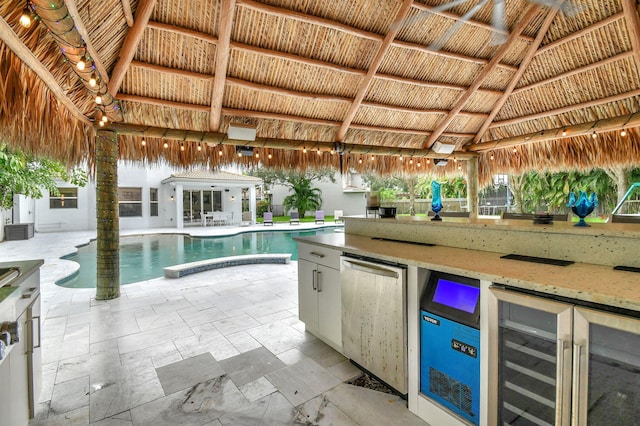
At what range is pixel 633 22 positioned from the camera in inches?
150

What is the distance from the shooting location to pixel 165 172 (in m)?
15.0

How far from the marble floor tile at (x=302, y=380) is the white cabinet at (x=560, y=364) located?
111 cm

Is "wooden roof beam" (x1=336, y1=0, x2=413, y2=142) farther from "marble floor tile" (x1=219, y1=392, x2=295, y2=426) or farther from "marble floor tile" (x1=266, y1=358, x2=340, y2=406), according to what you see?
"marble floor tile" (x1=219, y1=392, x2=295, y2=426)

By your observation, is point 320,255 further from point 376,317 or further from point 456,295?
point 456,295

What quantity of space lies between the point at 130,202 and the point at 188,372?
13.8 metres

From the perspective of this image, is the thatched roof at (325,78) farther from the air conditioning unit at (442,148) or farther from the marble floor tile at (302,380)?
the marble floor tile at (302,380)

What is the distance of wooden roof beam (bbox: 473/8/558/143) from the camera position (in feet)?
14.7

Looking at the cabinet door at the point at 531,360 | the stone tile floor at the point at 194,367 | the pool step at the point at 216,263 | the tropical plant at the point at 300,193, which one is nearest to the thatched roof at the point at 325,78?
the pool step at the point at 216,263

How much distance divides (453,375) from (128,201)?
15418mm

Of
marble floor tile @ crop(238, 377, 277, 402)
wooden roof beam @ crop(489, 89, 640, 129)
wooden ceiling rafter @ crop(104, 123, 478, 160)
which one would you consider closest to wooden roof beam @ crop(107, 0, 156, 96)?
wooden ceiling rafter @ crop(104, 123, 478, 160)

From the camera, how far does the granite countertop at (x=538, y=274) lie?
110cm

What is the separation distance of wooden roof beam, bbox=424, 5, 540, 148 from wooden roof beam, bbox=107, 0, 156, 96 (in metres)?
4.81

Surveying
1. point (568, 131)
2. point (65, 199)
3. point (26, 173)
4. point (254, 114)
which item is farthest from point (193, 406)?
point (65, 199)

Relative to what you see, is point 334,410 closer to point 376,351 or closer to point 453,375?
point 376,351
